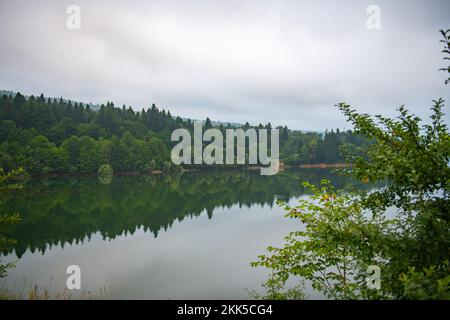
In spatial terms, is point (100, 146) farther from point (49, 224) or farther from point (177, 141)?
point (49, 224)

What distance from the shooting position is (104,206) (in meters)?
45.6

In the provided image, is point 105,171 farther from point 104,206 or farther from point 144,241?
point 144,241

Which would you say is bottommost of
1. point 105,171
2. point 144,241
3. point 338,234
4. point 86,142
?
point 144,241

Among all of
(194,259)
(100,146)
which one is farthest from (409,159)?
(100,146)

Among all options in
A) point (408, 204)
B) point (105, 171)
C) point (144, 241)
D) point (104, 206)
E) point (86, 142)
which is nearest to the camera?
point (408, 204)

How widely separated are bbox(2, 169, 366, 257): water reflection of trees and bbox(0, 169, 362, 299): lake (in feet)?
0.36

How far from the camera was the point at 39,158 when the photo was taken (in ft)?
235

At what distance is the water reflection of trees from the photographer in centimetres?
3116

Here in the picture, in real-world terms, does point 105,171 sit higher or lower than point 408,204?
lower

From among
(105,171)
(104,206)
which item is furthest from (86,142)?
(104,206)

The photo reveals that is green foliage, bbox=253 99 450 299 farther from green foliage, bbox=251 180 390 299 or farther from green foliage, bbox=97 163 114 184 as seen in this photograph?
green foliage, bbox=97 163 114 184

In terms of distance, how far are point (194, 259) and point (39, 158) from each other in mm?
62756

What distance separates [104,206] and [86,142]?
146 ft

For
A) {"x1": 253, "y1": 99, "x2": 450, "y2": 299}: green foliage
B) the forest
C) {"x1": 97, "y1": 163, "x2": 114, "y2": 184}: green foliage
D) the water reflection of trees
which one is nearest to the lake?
the water reflection of trees
